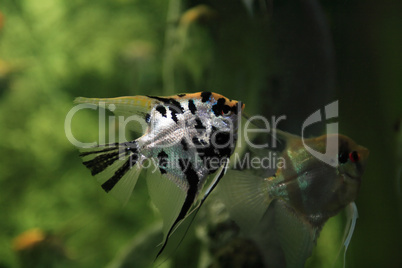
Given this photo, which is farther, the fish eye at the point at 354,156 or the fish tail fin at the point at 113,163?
the fish eye at the point at 354,156

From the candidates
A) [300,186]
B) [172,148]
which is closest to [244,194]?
[300,186]

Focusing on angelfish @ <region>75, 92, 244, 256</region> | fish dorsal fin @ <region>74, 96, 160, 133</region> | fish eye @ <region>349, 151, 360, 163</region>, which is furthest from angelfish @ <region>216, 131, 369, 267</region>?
fish dorsal fin @ <region>74, 96, 160, 133</region>

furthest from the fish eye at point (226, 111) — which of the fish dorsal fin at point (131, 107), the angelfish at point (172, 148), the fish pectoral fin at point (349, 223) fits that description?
the fish pectoral fin at point (349, 223)

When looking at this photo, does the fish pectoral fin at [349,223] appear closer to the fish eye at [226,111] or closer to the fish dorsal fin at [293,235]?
the fish dorsal fin at [293,235]

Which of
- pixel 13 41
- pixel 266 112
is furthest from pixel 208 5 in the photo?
pixel 13 41

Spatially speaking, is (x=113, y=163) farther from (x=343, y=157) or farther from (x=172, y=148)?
(x=343, y=157)

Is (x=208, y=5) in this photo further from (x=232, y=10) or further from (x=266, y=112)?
(x=266, y=112)
